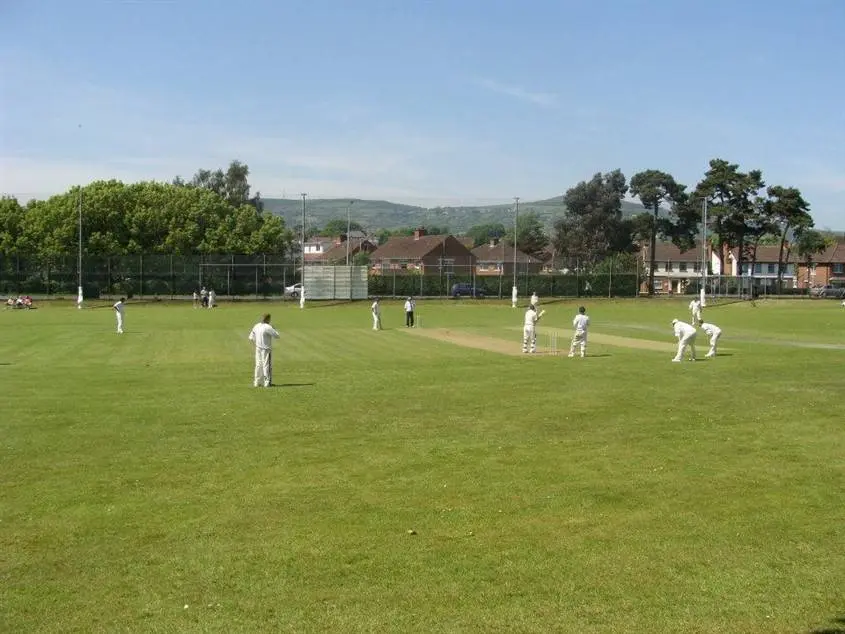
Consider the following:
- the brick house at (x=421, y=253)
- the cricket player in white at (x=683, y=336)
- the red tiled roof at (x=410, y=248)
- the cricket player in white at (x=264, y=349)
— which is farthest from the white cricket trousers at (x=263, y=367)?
the red tiled roof at (x=410, y=248)

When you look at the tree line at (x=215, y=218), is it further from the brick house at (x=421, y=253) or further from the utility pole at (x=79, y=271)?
the brick house at (x=421, y=253)

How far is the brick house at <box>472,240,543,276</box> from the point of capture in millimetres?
126556

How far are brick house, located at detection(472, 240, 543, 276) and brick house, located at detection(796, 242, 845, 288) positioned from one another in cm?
4151

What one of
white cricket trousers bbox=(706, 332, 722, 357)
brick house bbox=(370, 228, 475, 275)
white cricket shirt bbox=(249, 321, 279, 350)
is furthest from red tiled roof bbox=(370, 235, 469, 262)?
white cricket shirt bbox=(249, 321, 279, 350)

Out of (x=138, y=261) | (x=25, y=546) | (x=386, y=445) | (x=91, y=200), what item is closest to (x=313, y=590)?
(x=25, y=546)

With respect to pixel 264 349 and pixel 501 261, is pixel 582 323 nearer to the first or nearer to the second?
pixel 264 349

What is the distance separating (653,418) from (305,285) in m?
63.3

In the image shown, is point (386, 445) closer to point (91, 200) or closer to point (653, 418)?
point (653, 418)

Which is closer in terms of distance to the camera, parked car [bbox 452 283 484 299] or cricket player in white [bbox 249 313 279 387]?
cricket player in white [bbox 249 313 279 387]

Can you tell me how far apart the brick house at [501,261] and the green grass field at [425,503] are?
101 m

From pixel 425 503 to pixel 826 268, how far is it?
14116 centimetres

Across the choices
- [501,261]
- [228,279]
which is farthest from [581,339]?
[501,261]

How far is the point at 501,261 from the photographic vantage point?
131 m

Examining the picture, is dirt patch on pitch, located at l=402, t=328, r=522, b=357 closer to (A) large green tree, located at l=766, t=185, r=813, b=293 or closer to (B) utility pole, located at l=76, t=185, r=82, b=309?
(B) utility pole, located at l=76, t=185, r=82, b=309
